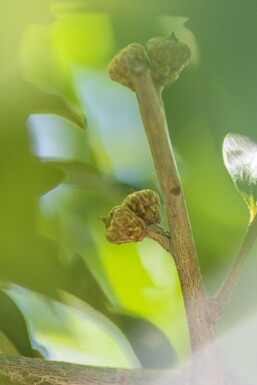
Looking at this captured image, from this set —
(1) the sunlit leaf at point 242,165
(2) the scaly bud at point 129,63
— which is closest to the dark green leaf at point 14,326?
(1) the sunlit leaf at point 242,165

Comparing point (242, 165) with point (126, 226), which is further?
point (242, 165)

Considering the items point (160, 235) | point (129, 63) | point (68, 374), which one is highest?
point (129, 63)

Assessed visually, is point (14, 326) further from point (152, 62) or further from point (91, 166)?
point (152, 62)

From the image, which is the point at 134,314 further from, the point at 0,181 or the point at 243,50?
the point at 243,50

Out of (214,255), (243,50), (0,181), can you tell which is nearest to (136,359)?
(214,255)

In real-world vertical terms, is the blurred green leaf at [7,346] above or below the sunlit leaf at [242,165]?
below

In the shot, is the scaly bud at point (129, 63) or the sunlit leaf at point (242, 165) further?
the sunlit leaf at point (242, 165)

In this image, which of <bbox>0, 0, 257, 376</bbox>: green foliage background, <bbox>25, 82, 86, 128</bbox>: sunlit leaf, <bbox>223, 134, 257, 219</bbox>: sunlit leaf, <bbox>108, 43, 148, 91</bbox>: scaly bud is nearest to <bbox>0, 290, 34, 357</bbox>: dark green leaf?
<bbox>0, 0, 257, 376</bbox>: green foliage background

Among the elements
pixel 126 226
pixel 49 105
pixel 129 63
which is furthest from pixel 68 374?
pixel 49 105

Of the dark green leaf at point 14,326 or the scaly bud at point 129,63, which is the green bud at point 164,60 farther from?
the dark green leaf at point 14,326
